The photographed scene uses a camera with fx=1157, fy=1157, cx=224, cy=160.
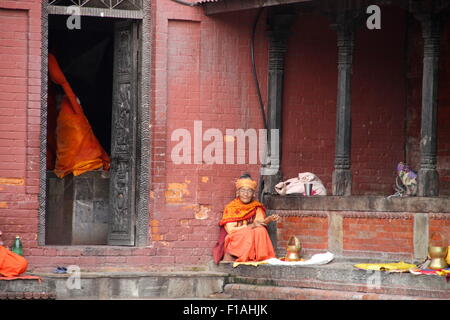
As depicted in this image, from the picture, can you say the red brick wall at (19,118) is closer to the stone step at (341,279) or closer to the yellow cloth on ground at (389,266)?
the stone step at (341,279)

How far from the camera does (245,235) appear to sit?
586 inches

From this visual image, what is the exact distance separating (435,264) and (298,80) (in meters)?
3.75

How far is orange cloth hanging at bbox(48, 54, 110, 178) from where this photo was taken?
15.9 metres

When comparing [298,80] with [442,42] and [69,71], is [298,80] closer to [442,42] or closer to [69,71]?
[442,42]

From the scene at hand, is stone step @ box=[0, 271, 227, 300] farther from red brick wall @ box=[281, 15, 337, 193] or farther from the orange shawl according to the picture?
red brick wall @ box=[281, 15, 337, 193]

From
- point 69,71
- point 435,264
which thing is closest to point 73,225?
point 69,71

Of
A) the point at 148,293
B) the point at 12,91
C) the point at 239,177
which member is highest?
the point at 12,91

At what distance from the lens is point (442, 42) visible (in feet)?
53.9

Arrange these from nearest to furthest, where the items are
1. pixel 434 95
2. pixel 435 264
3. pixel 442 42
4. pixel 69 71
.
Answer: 1. pixel 435 264
2. pixel 434 95
3. pixel 442 42
4. pixel 69 71

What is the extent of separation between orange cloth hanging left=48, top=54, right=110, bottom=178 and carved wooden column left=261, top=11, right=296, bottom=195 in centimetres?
234

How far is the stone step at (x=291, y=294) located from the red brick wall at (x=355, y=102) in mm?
2030

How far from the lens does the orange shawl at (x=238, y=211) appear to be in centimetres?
1513

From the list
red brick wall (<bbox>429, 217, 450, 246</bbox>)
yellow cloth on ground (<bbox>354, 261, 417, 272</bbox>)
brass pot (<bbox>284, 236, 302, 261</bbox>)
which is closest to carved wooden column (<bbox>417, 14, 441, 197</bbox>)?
red brick wall (<bbox>429, 217, 450, 246</bbox>)

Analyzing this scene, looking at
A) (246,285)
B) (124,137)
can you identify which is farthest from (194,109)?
(246,285)
